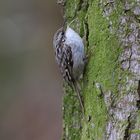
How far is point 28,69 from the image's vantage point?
1034 cm

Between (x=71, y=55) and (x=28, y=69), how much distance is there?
20.1ft

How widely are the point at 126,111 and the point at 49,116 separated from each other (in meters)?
5.36

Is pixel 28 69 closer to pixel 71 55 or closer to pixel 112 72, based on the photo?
pixel 71 55

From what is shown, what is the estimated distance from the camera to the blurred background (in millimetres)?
9047

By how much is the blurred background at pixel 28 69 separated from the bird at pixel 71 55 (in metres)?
4.40

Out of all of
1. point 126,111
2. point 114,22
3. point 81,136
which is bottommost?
point 81,136

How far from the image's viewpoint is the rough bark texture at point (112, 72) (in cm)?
358

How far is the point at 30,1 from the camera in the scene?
10562mm

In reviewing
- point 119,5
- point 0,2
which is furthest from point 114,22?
point 0,2

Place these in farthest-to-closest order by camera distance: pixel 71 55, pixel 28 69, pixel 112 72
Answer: pixel 28 69 < pixel 71 55 < pixel 112 72

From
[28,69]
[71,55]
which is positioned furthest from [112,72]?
[28,69]

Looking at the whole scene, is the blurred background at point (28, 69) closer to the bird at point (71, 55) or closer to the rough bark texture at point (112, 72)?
the bird at point (71, 55)

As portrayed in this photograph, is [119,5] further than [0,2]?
No

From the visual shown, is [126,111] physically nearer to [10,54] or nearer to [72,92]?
[72,92]
